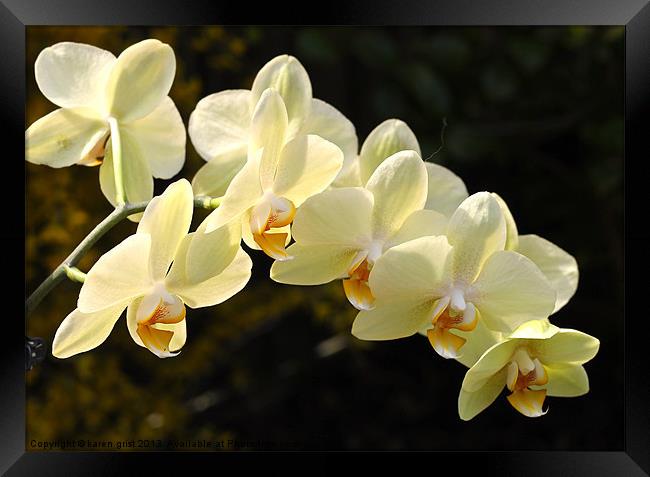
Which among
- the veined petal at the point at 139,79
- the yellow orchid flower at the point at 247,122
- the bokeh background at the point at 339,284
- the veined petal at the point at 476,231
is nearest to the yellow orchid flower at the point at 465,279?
the veined petal at the point at 476,231

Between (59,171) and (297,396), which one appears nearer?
(59,171)

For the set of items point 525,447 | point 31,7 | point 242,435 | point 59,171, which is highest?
point 31,7

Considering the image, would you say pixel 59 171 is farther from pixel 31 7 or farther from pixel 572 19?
pixel 572 19

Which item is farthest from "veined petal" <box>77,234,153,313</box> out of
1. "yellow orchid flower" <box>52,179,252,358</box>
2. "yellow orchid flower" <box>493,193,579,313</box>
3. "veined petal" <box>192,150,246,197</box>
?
"yellow orchid flower" <box>493,193,579,313</box>

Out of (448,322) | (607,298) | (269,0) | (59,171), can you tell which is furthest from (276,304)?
(448,322)

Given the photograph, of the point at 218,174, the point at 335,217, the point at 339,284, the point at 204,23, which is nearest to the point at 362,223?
the point at 335,217

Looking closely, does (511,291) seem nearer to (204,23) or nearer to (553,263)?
(553,263)

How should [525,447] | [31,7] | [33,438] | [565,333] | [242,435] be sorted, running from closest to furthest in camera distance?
[565,333] → [31,7] → [33,438] → [525,447] → [242,435]
